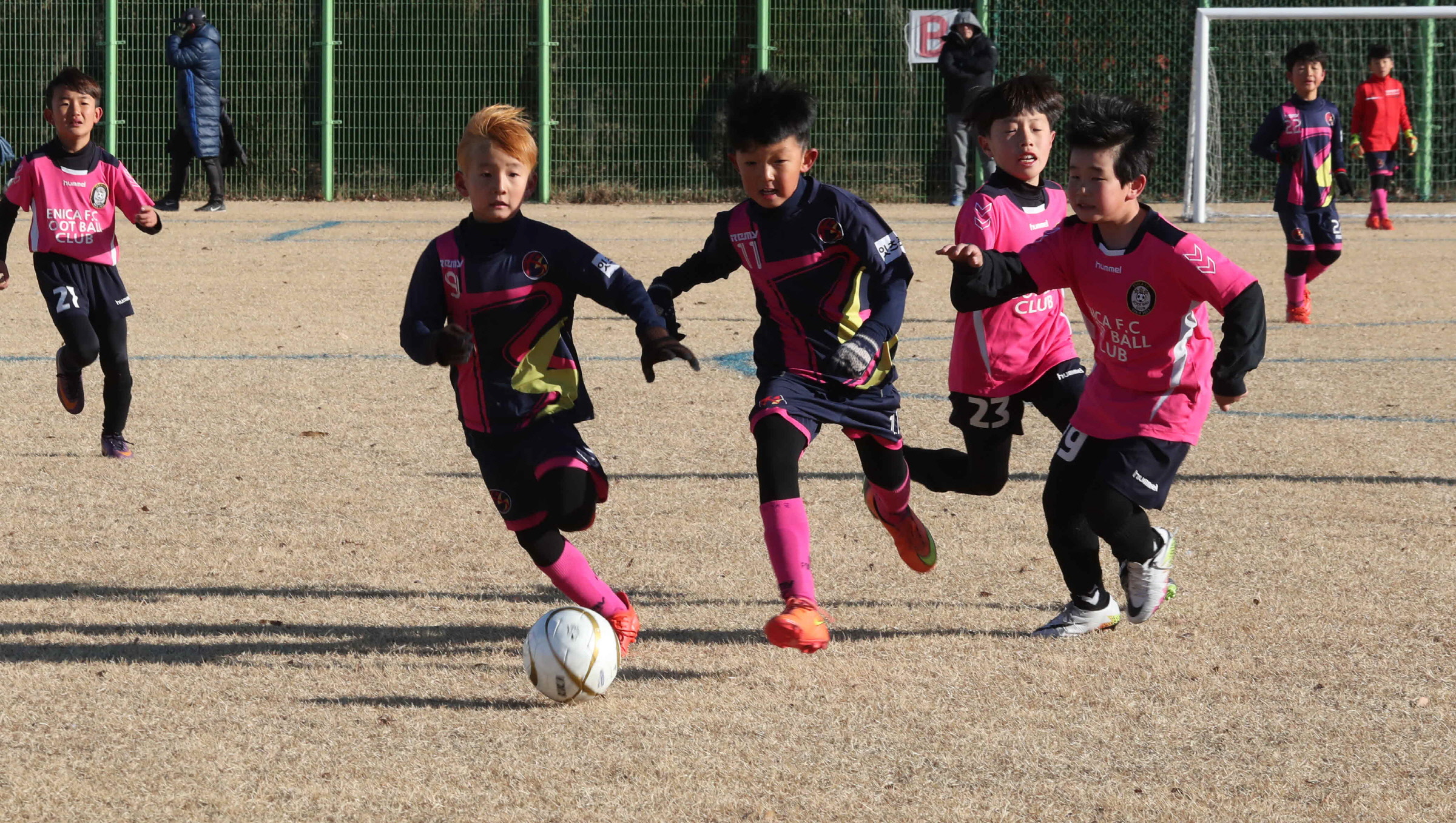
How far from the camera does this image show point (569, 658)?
372cm

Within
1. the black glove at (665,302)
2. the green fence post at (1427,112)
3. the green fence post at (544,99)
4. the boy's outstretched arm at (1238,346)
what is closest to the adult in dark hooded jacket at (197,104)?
the green fence post at (544,99)

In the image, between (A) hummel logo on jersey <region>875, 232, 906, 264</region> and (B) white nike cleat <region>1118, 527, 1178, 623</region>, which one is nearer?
(B) white nike cleat <region>1118, 527, 1178, 623</region>

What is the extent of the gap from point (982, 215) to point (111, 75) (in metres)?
18.0

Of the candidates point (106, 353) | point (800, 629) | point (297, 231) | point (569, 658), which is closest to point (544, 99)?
point (297, 231)

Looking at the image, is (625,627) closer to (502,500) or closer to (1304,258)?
(502,500)

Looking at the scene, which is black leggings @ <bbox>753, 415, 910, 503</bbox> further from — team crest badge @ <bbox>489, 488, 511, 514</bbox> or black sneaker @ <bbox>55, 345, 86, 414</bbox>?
black sneaker @ <bbox>55, 345, 86, 414</bbox>

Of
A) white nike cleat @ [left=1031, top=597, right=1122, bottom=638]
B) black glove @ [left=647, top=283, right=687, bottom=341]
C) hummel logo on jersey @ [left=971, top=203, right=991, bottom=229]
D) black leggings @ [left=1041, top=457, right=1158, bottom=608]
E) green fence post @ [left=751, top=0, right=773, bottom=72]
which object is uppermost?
green fence post @ [left=751, top=0, right=773, bottom=72]

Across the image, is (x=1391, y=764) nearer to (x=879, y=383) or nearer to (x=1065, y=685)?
(x=1065, y=685)

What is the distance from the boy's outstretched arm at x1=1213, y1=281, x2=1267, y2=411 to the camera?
12.6ft

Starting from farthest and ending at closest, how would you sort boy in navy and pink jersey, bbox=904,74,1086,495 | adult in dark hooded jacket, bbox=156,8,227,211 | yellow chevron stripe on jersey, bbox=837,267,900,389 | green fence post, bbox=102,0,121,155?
green fence post, bbox=102,0,121,155, adult in dark hooded jacket, bbox=156,8,227,211, boy in navy and pink jersey, bbox=904,74,1086,495, yellow chevron stripe on jersey, bbox=837,267,900,389

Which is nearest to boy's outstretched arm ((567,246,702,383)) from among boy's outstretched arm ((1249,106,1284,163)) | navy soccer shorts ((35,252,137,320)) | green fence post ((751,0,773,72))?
navy soccer shorts ((35,252,137,320))

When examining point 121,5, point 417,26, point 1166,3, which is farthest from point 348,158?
point 1166,3

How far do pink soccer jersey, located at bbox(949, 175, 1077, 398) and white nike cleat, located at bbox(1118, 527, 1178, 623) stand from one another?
0.86m

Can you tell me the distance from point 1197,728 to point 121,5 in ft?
65.0
